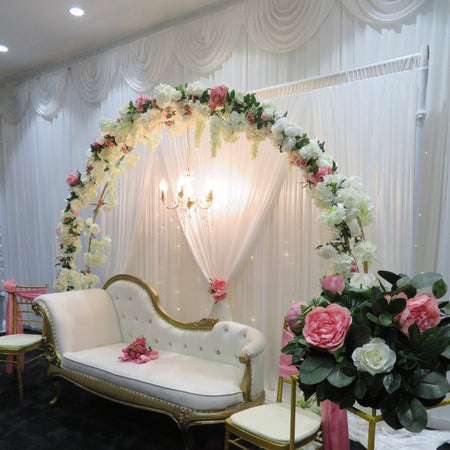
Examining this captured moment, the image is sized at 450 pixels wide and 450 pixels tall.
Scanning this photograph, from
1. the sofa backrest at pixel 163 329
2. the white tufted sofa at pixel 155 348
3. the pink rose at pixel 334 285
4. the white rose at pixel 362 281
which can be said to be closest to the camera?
the pink rose at pixel 334 285

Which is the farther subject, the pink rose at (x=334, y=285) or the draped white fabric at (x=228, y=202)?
the draped white fabric at (x=228, y=202)

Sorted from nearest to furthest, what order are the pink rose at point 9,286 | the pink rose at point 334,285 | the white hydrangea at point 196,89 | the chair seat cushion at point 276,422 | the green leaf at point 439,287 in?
1. the green leaf at point 439,287
2. the pink rose at point 334,285
3. the chair seat cushion at point 276,422
4. the white hydrangea at point 196,89
5. the pink rose at point 9,286

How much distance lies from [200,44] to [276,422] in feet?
11.1

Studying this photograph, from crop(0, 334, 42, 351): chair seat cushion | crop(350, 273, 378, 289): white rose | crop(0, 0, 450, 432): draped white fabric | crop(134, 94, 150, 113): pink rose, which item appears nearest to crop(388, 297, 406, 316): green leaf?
crop(350, 273, 378, 289): white rose

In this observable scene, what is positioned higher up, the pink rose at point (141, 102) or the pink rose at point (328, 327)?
the pink rose at point (141, 102)

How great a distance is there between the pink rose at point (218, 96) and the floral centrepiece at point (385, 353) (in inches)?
86.0

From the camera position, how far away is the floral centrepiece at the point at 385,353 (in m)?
1.07

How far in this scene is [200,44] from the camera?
417 centimetres

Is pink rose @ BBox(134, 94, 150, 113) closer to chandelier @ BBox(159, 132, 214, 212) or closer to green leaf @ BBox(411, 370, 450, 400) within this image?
chandelier @ BBox(159, 132, 214, 212)

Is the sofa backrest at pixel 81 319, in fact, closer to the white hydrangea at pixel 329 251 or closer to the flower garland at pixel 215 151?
the flower garland at pixel 215 151

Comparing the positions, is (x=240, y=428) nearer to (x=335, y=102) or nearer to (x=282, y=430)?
(x=282, y=430)

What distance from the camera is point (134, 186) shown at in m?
4.58

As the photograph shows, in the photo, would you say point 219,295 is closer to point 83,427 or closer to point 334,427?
point 83,427

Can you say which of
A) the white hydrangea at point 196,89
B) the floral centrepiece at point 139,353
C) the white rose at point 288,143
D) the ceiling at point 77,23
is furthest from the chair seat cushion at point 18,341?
the ceiling at point 77,23
